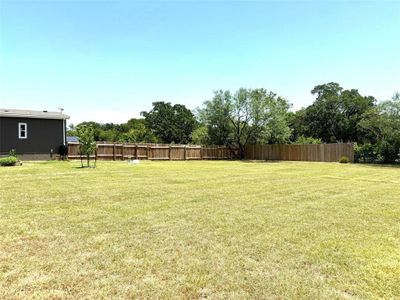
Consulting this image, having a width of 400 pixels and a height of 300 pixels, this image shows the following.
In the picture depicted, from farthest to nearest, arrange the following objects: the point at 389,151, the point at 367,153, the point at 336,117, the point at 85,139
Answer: the point at 336,117, the point at 367,153, the point at 389,151, the point at 85,139

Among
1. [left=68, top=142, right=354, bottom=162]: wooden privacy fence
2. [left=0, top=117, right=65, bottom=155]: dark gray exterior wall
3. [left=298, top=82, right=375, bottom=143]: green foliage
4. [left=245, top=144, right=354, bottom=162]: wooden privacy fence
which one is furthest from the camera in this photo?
[left=298, top=82, right=375, bottom=143]: green foliage

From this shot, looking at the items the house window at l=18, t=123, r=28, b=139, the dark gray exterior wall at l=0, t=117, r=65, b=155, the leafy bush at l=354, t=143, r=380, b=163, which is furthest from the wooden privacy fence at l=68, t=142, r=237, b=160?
the leafy bush at l=354, t=143, r=380, b=163

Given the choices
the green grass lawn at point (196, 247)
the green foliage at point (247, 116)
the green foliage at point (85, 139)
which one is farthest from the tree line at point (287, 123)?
the green grass lawn at point (196, 247)

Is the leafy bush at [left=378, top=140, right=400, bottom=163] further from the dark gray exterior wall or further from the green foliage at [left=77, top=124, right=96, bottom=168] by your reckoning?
A: the dark gray exterior wall

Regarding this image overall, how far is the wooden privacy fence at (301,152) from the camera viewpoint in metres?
24.6

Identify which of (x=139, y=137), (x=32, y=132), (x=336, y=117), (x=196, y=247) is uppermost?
(x=336, y=117)

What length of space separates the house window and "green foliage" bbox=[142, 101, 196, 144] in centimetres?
3463

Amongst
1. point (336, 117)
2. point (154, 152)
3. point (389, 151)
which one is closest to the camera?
point (389, 151)

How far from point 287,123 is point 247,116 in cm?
648

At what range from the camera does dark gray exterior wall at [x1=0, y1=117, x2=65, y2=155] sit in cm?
1908

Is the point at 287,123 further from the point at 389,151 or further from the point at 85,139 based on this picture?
the point at 85,139

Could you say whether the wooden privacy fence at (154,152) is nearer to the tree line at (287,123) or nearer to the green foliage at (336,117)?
the tree line at (287,123)

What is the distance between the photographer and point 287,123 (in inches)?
1318

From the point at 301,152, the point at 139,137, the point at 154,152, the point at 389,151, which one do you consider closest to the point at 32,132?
the point at 154,152
